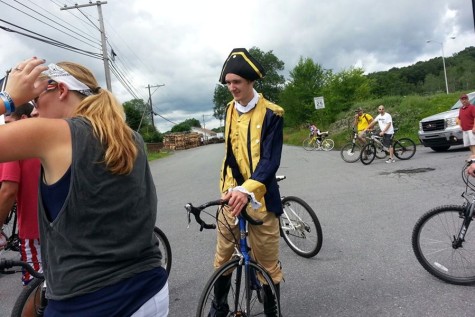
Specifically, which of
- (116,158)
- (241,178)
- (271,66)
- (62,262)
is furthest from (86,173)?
(271,66)

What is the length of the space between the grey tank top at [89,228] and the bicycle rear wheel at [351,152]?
13430mm

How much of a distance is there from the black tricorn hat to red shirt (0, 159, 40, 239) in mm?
1459

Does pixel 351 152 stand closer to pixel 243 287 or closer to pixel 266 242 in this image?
pixel 266 242

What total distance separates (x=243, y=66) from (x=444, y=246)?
2.85 m

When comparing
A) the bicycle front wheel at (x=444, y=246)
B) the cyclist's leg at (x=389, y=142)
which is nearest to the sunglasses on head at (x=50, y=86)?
the bicycle front wheel at (x=444, y=246)

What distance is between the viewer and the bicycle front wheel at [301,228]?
457 cm

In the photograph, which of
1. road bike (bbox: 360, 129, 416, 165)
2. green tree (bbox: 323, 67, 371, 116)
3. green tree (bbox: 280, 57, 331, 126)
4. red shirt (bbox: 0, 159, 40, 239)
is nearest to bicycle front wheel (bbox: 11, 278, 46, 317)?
red shirt (bbox: 0, 159, 40, 239)

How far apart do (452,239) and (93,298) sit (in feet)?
11.8

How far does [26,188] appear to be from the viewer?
8.48 ft

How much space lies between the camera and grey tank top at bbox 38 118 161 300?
51.4 inches

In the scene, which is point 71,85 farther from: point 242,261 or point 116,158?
point 242,261

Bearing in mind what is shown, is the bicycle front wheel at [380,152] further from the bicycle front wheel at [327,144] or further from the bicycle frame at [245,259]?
the bicycle frame at [245,259]

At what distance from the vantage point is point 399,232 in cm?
521

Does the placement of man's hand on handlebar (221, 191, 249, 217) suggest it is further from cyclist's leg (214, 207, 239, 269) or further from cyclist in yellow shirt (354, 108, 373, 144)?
cyclist in yellow shirt (354, 108, 373, 144)
